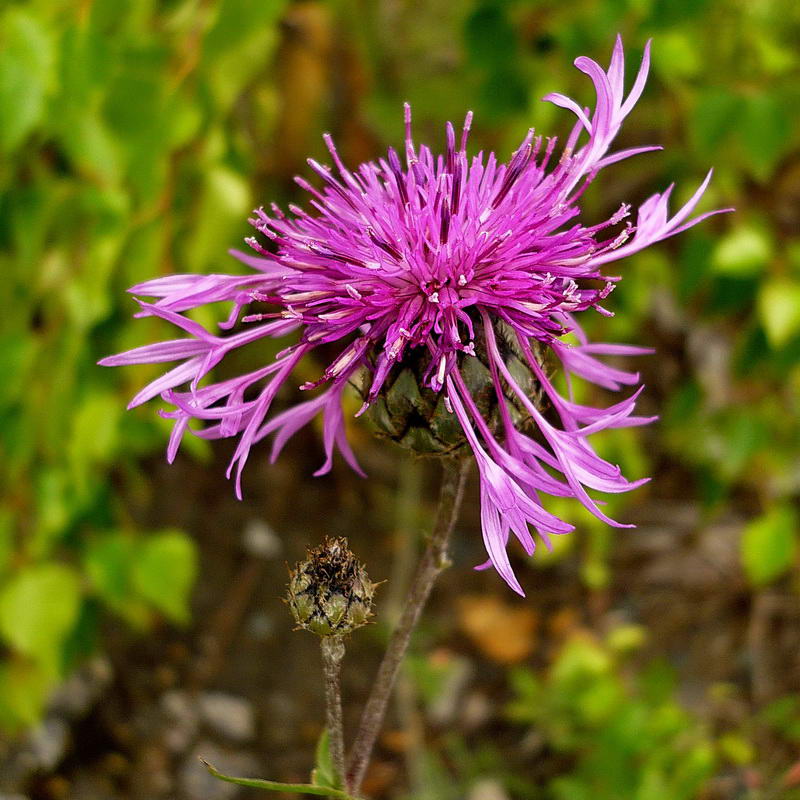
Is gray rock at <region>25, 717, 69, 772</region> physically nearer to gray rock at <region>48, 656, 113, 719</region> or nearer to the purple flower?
gray rock at <region>48, 656, 113, 719</region>

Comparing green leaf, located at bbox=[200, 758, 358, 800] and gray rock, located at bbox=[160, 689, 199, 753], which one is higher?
green leaf, located at bbox=[200, 758, 358, 800]

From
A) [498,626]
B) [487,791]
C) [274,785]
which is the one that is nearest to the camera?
[274,785]

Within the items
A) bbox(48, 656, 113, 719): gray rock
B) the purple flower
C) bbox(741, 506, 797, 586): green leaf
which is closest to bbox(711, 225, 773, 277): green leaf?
bbox(741, 506, 797, 586): green leaf

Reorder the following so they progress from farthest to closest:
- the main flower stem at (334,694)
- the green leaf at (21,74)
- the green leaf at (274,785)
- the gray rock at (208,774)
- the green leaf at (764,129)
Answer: the gray rock at (208,774)
the green leaf at (764,129)
the green leaf at (21,74)
the main flower stem at (334,694)
the green leaf at (274,785)

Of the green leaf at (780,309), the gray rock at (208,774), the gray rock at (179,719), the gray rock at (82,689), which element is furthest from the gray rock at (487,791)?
the green leaf at (780,309)

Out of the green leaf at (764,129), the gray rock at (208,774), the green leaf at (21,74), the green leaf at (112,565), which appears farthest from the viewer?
the gray rock at (208,774)

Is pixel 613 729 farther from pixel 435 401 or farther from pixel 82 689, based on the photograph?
pixel 82 689

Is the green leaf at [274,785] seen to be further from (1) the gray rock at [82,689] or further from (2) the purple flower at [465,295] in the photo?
(1) the gray rock at [82,689]

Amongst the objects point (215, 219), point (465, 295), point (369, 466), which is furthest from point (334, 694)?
point (369, 466)
